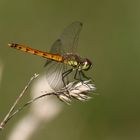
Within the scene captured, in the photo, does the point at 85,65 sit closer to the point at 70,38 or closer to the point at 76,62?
the point at 76,62

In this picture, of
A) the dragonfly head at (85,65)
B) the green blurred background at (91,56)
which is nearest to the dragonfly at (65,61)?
the dragonfly head at (85,65)

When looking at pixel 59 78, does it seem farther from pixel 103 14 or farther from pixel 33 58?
pixel 103 14

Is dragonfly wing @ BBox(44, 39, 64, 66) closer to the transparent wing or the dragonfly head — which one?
the transparent wing

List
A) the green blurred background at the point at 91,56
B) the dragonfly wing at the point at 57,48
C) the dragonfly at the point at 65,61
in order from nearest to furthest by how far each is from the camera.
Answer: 1. the dragonfly at the point at 65,61
2. the dragonfly wing at the point at 57,48
3. the green blurred background at the point at 91,56

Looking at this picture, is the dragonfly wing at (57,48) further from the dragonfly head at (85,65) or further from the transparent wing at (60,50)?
the dragonfly head at (85,65)

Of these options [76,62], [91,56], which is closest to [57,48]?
[76,62]

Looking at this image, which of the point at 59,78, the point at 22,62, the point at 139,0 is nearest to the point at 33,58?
the point at 22,62
